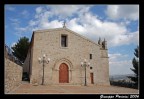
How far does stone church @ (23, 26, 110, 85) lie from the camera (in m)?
23.3

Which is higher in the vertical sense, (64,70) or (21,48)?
(21,48)

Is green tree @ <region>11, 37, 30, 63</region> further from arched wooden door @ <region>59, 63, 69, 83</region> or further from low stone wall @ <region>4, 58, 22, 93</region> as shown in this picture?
low stone wall @ <region>4, 58, 22, 93</region>

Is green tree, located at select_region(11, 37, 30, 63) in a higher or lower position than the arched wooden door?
higher

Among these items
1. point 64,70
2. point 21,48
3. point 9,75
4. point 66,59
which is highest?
point 21,48

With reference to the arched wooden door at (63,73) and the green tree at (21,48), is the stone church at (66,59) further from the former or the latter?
the green tree at (21,48)

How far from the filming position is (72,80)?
80.1 ft

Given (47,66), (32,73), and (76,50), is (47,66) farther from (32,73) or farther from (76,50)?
(76,50)

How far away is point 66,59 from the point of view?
966 inches

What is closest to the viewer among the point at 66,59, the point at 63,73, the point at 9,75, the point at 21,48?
the point at 9,75

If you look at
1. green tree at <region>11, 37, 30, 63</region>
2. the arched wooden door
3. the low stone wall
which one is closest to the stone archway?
the arched wooden door

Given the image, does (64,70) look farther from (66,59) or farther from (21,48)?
(21,48)

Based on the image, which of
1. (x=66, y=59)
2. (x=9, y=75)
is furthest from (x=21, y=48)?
(x=9, y=75)
